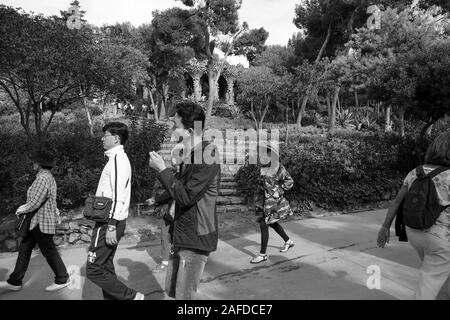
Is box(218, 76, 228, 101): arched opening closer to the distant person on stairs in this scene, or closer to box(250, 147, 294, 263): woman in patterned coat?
box(250, 147, 294, 263): woman in patterned coat

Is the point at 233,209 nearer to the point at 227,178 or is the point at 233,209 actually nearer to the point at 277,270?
the point at 227,178

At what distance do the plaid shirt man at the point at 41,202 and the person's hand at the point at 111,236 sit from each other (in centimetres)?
127

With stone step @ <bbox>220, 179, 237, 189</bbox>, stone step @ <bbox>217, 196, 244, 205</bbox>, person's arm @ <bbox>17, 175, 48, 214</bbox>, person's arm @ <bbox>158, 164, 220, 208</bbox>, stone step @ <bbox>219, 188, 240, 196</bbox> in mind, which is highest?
person's arm @ <bbox>158, 164, 220, 208</bbox>

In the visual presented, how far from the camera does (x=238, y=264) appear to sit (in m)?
4.95

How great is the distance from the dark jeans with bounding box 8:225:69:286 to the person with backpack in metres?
3.41

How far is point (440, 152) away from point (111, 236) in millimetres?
2587

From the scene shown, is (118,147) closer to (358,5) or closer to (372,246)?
(372,246)

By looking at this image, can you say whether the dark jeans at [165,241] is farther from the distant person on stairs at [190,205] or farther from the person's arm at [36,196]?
the distant person on stairs at [190,205]

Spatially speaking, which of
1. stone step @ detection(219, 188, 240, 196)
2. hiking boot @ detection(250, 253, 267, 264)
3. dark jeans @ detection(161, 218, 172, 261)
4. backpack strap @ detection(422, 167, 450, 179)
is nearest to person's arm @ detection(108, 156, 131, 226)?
dark jeans @ detection(161, 218, 172, 261)

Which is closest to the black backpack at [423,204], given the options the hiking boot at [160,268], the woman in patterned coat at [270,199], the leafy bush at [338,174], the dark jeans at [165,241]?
the woman in patterned coat at [270,199]

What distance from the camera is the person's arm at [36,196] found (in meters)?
3.90

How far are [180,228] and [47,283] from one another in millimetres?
2458

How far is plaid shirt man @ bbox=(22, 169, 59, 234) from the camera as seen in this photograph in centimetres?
393

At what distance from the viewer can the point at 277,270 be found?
4699 mm
